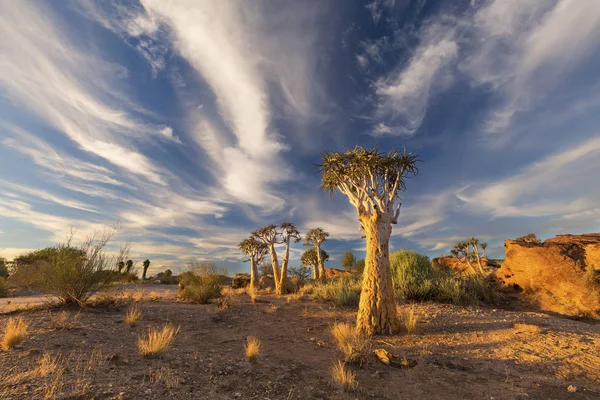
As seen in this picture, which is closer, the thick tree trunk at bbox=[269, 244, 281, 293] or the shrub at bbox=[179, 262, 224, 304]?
the shrub at bbox=[179, 262, 224, 304]

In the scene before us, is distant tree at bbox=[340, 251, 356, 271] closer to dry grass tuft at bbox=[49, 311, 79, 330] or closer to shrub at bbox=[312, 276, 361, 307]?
shrub at bbox=[312, 276, 361, 307]

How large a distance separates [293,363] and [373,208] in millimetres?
5064

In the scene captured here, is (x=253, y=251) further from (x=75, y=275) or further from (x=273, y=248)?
(x=75, y=275)

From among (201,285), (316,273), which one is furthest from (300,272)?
(201,285)

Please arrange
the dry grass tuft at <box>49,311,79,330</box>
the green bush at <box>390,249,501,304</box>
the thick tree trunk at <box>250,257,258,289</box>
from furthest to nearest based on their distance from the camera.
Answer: the thick tree trunk at <box>250,257,258,289</box> < the green bush at <box>390,249,501,304</box> < the dry grass tuft at <box>49,311,79,330</box>

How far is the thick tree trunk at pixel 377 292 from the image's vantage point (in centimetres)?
812

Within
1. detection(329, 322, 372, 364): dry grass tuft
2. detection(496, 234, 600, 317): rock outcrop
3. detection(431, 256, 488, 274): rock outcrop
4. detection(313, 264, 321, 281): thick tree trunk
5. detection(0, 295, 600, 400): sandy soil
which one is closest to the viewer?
detection(0, 295, 600, 400): sandy soil

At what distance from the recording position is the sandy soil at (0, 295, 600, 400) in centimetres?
440

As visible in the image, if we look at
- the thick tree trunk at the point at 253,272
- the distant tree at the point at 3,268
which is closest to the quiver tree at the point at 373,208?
the thick tree trunk at the point at 253,272

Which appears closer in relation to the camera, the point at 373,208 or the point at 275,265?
the point at 373,208

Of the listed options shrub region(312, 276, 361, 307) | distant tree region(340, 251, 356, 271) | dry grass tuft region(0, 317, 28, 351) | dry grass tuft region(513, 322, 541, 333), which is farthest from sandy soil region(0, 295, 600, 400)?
distant tree region(340, 251, 356, 271)

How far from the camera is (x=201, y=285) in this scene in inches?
639

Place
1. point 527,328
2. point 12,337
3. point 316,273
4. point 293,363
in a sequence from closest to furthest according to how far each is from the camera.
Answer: point 12,337, point 293,363, point 527,328, point 316,273

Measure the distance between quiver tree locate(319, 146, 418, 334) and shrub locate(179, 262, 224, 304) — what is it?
847 centimetres
